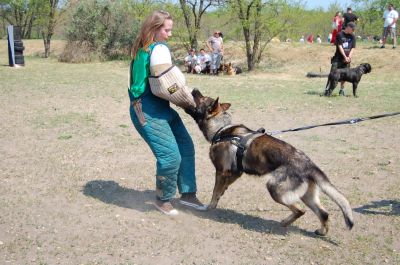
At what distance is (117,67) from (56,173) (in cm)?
1807

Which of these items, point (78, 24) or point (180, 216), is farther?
point (78, 24)

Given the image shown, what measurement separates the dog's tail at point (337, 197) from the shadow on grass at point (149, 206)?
1.33 ft

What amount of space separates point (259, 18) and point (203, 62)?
11.7ft

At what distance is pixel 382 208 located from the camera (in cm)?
489

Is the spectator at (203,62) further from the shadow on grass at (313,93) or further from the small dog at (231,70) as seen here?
the shadow on grass at (313,93)

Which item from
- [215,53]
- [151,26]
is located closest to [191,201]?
[151,26]

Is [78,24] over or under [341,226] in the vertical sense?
over

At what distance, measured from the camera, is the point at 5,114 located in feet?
31.3

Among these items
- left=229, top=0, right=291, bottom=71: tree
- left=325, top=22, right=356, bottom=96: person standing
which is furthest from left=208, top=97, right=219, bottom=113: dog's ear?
left=229, top=0, right=291, bottom=71: tree

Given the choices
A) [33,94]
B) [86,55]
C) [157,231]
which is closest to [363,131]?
[157,231]

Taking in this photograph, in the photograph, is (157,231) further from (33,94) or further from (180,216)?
(33,94)

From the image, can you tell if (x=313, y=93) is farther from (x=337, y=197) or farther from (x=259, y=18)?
(x=337, y=197)

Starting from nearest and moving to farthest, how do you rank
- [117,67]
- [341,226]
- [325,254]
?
[325,254]
[341,226]
[117,67]

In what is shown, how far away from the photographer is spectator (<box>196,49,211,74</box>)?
20266 mm
